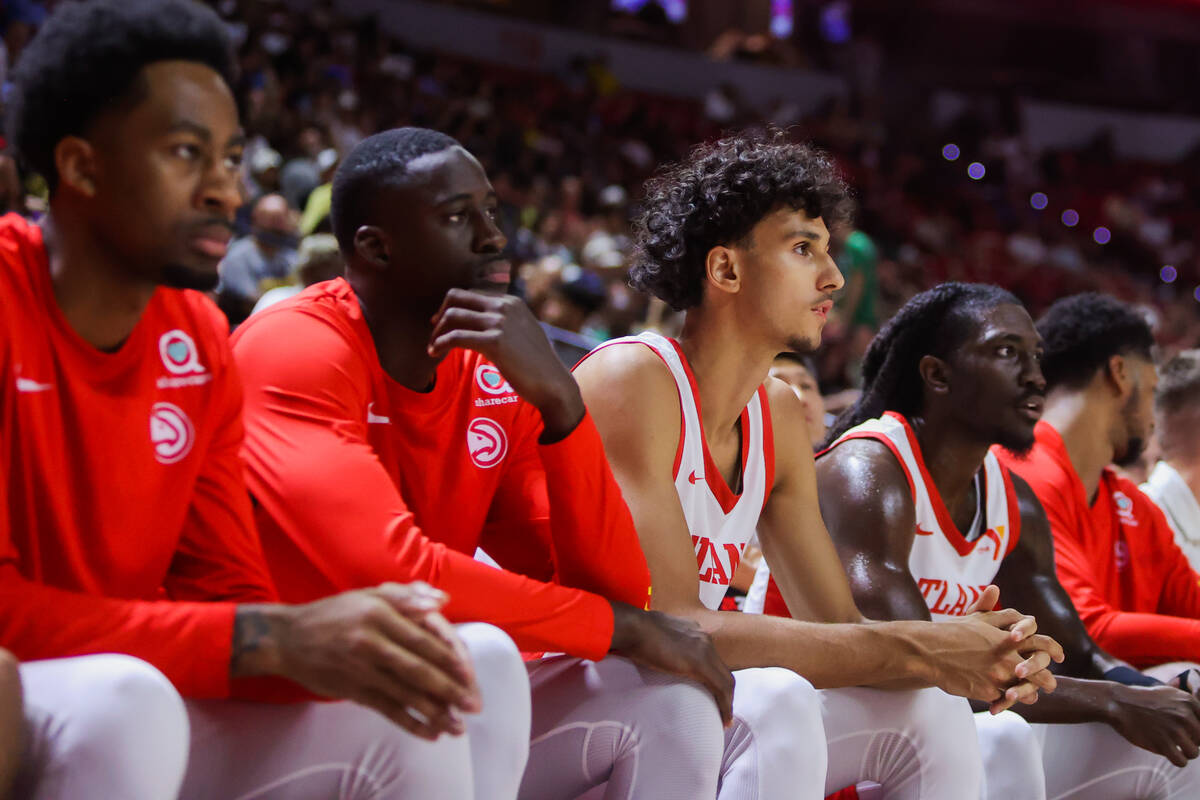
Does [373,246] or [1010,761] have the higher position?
[373,246]

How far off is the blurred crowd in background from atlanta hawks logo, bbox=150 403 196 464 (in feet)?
1.67

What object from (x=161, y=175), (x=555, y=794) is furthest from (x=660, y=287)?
(x=161, y=175)

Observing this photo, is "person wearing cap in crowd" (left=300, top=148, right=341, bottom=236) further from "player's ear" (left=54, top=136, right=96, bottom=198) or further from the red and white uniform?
"player's ear" (left=54, top=136, right=96, bottom=198)

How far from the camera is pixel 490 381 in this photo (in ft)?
7.79

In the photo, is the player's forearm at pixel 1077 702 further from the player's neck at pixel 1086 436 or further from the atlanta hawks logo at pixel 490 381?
the atlanta hawks logo at pixel 490 381

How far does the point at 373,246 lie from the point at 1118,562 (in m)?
2.76

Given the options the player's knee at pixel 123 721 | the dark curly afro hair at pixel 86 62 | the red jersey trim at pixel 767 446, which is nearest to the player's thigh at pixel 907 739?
the red jersey trim at pixel 767 446

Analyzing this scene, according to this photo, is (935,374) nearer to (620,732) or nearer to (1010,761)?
(1010,761)

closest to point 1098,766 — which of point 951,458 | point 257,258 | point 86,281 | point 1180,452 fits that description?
point 951,458

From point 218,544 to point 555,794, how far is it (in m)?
0.76

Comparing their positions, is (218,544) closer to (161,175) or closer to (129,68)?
(161,175)

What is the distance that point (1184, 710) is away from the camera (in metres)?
2.94

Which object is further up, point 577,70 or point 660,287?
point 577,70

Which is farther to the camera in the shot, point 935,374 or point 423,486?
point 935,374
